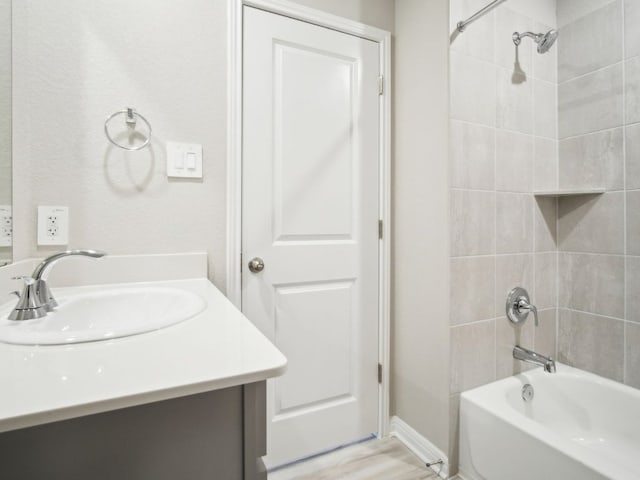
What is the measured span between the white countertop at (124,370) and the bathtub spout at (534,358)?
4.66 feet

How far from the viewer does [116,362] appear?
0.53 metres

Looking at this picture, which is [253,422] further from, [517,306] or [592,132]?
[592,132]

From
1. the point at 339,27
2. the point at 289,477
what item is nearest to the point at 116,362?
the point at 289,477

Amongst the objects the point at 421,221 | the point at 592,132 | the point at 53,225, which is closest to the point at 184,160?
the point at 53,225

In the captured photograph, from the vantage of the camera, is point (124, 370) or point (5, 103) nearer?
point (124, 370)

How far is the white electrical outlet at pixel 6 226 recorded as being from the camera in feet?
3.16

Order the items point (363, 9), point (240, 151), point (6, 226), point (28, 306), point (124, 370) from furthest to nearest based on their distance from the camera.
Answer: point (363, 9) → point (240, 151) → point (6, 226) → point (28, 306) → point (124, 370)

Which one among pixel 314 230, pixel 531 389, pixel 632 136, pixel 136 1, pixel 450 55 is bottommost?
pixel 531 389

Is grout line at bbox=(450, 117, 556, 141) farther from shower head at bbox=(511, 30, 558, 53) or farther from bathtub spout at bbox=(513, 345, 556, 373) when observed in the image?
bathtub spout at bbox=(513, 345, 556, 373)

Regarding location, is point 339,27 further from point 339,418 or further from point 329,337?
point 339,418

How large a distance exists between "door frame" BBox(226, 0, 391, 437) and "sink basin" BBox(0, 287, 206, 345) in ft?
1.24

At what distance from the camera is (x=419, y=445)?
155 cm

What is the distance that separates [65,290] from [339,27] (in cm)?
156

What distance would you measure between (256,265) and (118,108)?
777mm
